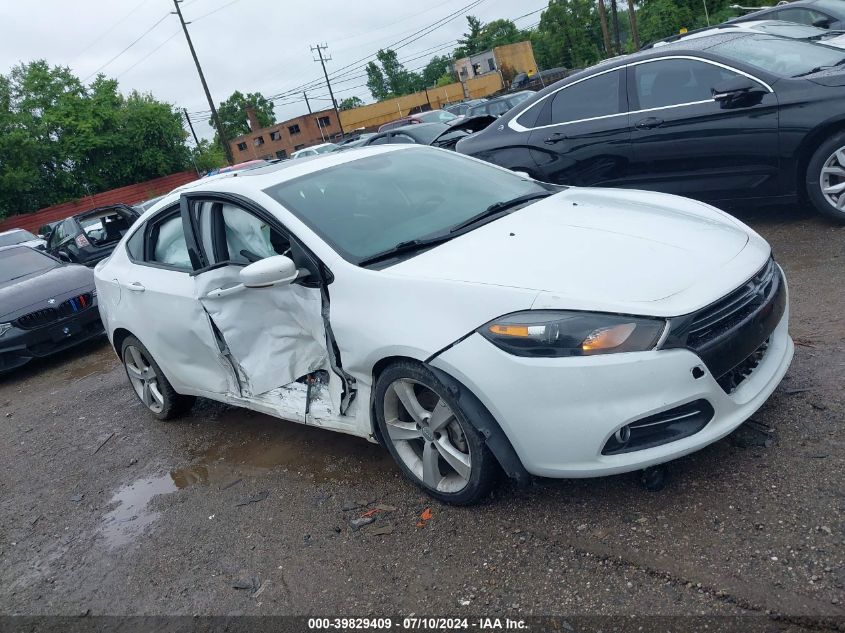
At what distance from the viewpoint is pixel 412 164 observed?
4234 millimetres

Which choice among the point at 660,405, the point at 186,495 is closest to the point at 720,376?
the point at 660,405

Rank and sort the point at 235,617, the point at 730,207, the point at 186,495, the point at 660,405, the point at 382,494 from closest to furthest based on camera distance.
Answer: the point at 660,405 < the point at 235,617 < the point at 382,494 < the point at 186,495 < the point at 730,207

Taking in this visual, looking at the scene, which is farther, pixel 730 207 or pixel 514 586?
pixel 730 207

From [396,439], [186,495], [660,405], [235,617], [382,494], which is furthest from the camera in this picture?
[186,495]

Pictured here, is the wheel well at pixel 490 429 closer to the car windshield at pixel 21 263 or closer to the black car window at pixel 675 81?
the black car window at pixel 675 81

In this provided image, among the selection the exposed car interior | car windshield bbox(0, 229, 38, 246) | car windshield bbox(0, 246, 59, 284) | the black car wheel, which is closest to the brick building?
car windshield bbox(0, 229, 38, 246)

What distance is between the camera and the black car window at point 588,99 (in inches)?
259

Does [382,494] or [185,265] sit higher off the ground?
[185,265]

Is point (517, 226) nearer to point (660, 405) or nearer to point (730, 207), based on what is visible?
point (660, 405)

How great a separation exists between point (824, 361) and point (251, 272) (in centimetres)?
293

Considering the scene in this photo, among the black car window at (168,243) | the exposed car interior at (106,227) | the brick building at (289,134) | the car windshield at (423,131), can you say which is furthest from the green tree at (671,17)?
the brick building at (289,134)

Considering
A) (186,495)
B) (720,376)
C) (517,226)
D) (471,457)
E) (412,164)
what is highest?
(412,164)

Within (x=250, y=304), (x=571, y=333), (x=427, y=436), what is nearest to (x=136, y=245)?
(x=250, y=304)

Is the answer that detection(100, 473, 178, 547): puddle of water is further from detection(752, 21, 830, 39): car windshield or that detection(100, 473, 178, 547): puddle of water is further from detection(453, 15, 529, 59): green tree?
detection(453, 15, 529, 59): green tree
